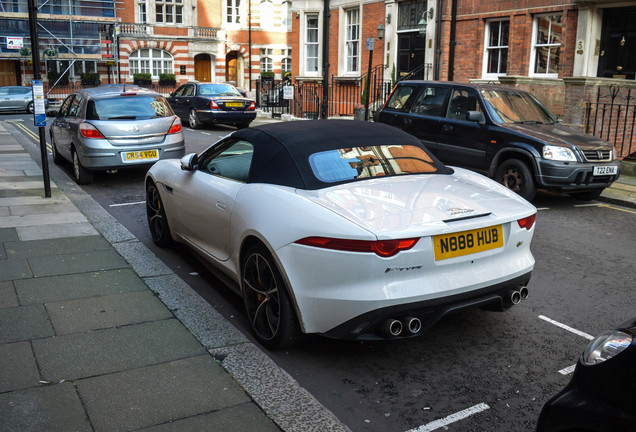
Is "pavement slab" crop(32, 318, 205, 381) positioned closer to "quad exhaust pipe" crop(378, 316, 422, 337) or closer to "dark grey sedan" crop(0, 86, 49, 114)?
"quad exhaust pipe" crop(378, 316, 422, 337)

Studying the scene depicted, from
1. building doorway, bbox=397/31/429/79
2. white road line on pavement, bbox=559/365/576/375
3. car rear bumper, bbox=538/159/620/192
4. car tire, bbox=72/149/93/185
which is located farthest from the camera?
building doorway, bbox=397/31/429/79

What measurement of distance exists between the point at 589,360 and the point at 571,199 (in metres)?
8.46

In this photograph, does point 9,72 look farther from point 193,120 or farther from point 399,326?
point 399,326

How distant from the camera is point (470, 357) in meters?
4.16

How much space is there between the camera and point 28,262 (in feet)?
19.6

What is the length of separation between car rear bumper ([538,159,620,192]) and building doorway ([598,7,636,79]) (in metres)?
8.01

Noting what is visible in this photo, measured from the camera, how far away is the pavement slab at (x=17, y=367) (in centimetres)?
361

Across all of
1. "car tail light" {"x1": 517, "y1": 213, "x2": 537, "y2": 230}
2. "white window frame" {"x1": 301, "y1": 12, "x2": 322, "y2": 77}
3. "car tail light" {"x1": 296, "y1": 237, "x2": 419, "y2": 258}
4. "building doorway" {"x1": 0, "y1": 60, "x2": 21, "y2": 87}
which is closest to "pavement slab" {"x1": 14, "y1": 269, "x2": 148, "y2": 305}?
"car tail light" {"x1": 296, "y1": 237, "x2": 419, "y2": 258}

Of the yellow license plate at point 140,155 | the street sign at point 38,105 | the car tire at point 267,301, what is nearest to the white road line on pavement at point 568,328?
the car tire at point 267,301

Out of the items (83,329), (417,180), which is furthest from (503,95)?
(83,329)

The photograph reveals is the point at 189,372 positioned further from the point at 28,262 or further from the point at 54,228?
the point at 54,228

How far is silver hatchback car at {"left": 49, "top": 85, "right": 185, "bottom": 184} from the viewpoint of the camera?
1012cm

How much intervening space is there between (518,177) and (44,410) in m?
7.73

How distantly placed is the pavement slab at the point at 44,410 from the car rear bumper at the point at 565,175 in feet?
24.1
